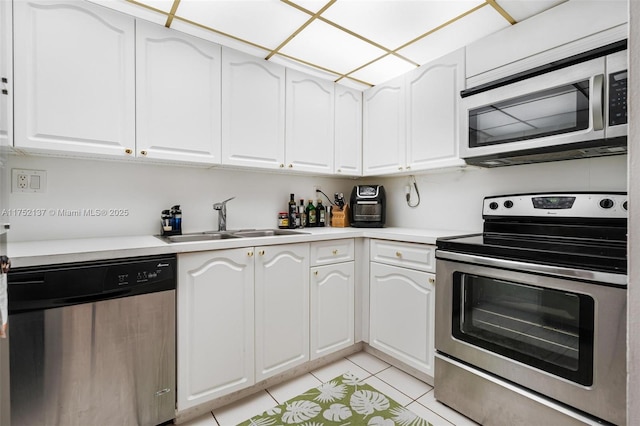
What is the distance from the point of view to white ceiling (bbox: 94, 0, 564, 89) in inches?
60.2

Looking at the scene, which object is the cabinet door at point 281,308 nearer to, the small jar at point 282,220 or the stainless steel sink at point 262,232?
the stainless steel sink at point 262,232

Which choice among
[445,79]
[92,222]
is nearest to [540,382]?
[445,79]

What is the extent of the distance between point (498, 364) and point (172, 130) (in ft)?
6.88

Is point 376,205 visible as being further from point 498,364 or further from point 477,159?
point 498,364

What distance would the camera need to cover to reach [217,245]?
1.57 metres

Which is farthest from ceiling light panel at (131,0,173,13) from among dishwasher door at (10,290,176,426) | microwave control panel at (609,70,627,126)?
microwave control panel at (609,70,627,126)

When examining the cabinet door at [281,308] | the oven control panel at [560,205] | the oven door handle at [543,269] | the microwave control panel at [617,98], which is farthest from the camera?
the cabinet door at [281,308]

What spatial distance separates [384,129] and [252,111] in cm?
106

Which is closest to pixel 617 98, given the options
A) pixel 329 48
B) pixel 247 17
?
pixel 329 48

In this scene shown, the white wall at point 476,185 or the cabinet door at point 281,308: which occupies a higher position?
the white wall at point 476,185

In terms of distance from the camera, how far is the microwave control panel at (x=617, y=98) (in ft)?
4.17

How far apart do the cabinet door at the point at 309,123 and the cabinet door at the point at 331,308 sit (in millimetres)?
804

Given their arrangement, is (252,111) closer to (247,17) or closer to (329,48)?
(247,17)

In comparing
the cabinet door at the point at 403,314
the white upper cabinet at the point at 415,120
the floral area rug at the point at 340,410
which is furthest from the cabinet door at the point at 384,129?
the floral area rug at the point at 340,410
